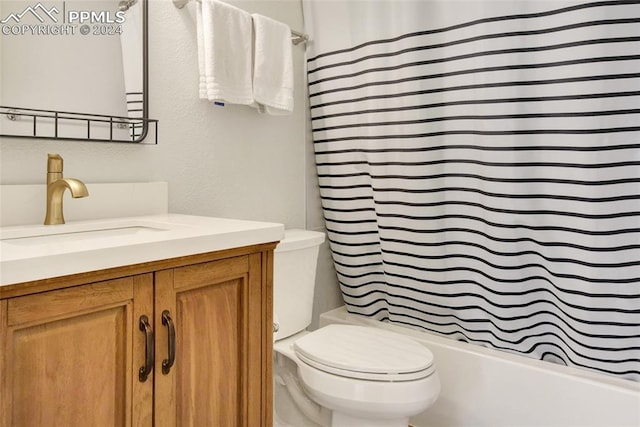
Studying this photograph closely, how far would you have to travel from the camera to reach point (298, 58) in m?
2.13

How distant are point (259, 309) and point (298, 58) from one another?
51.4 inches

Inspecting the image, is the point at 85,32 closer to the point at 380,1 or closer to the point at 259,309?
the point at 259,309

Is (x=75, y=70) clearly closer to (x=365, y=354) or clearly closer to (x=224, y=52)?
(x=224, y=52)

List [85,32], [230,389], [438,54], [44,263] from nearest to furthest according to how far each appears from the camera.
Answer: [44,263] → [230,389] → [85,32] → [438,54]

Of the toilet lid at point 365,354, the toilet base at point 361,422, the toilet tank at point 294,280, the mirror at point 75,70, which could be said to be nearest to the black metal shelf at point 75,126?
the mirror at point 75,70

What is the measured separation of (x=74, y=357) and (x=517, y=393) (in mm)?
1435

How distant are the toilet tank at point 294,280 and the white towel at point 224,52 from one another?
0.53 metres

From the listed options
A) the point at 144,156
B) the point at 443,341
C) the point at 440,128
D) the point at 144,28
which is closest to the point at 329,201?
the point at 440,128

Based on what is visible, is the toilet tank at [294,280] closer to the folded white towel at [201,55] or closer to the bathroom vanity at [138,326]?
the bathroom vanity at [138,326]

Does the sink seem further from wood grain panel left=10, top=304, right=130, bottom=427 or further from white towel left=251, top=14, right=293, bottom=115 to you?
white towel left=251, top=14, right=293, bottom=115

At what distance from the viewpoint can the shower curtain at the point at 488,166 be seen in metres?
1.46

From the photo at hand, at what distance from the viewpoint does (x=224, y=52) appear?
164cm

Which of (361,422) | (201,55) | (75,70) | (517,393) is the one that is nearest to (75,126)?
(75,70)

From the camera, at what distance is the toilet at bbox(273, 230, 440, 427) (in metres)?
1.44
